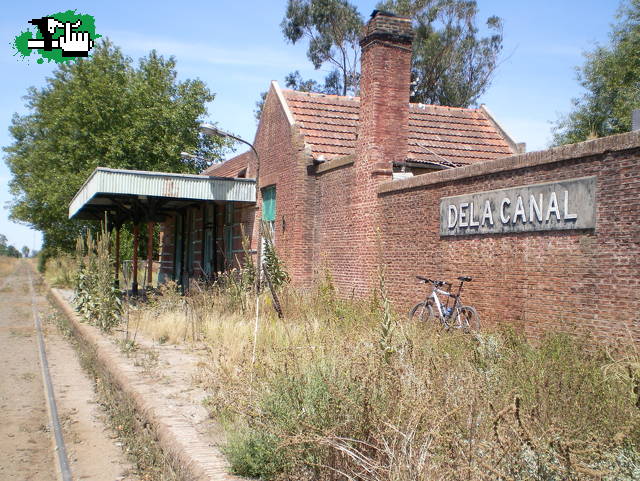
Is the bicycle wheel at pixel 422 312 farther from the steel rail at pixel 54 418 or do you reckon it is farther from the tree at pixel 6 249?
the tree at pixel 6 249

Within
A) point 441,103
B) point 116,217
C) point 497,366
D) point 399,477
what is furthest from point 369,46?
point 441,103

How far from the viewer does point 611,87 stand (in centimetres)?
2830

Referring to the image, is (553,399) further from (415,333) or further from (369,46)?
(369,46)

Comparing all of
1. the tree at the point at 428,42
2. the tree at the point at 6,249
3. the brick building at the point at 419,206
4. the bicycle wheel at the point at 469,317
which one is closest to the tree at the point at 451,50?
the tree at the point at 428,42

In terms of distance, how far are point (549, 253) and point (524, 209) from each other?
0.75 m

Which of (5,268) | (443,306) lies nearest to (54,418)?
(443,306)

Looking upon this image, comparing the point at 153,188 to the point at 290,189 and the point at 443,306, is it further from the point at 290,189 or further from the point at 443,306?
the point at 443,306

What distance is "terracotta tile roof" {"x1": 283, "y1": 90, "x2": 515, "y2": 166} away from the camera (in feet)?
55.7

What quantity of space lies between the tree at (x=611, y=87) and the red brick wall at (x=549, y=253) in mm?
17630

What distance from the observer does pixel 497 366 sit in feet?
19.5

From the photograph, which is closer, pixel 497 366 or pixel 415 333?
pixel 497 366

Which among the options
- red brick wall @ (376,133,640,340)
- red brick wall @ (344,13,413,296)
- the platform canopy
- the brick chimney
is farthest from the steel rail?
the brick chimney

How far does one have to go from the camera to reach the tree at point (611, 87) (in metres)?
27.2

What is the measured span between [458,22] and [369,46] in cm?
2415
